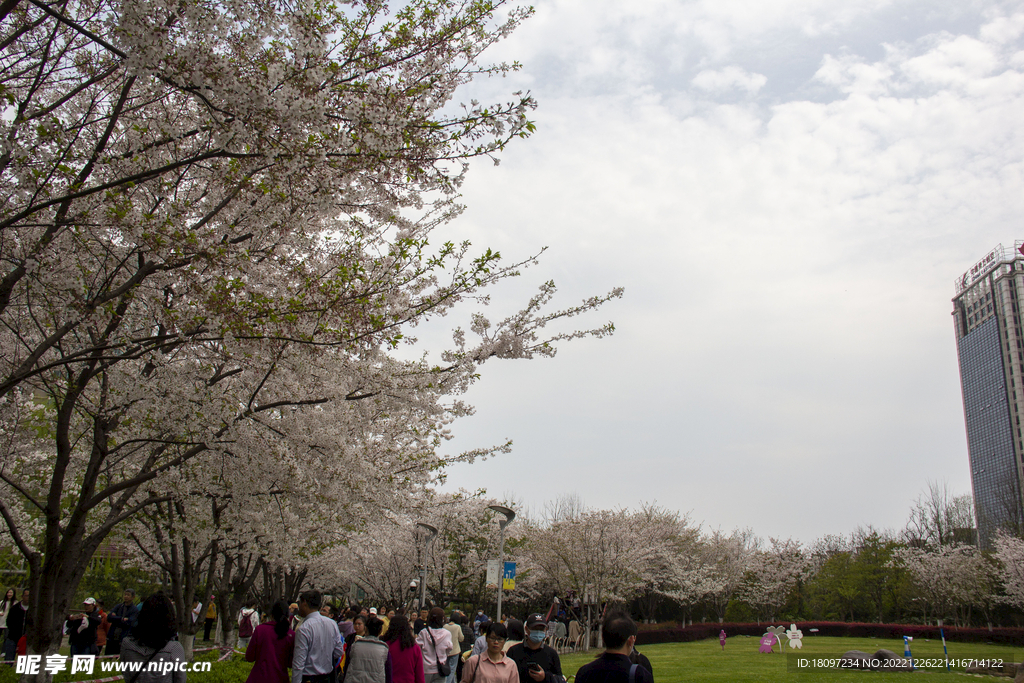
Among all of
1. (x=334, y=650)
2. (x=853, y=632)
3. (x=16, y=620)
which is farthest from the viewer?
(x=853, y=632)

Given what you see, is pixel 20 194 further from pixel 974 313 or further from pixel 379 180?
pixel 974 313

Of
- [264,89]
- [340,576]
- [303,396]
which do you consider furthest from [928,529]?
[264,89]

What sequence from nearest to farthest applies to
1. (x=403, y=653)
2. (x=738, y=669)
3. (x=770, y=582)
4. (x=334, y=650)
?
(x=334, y=650), (x=403, y=653), (x=738, y=669), (x=770, y=582)

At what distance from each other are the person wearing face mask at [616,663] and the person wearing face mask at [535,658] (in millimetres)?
1864

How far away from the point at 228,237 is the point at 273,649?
388cm

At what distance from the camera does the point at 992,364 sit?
114000 millimetres

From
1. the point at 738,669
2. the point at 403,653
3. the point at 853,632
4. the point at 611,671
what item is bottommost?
the point at 853,632

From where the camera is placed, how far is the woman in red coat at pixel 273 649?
18.4 ft

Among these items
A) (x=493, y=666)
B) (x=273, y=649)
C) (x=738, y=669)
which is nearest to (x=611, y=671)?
(x=493, y=666)

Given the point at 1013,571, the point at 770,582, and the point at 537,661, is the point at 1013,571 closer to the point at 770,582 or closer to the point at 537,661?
the point at 770,582

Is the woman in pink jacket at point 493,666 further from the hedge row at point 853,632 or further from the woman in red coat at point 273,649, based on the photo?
the hedge row at point 853,632

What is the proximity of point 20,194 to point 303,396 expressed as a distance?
3.63 metres

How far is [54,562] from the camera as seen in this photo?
7.84 metres

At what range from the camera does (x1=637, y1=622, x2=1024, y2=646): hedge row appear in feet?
94.3
